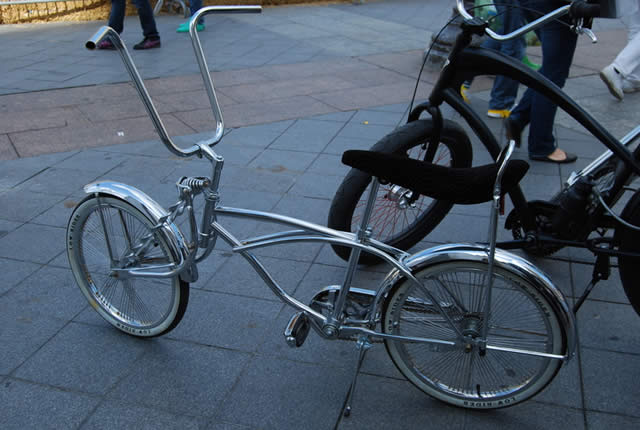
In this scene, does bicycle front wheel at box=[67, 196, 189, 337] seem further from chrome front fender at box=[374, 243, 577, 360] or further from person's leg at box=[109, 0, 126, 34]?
person's leg at box=[109, 0, 126, 34]

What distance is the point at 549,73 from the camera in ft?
14.2

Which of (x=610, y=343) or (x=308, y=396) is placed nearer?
(x=308, y=396)

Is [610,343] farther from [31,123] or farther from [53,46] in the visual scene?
[53,46]

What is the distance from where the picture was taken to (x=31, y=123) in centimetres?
547

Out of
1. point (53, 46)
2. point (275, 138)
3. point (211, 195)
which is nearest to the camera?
point (211, 195)

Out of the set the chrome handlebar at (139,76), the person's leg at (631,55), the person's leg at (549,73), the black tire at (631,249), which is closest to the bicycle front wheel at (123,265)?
the chrome handlebar at (139,76)

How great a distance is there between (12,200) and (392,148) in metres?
2.75

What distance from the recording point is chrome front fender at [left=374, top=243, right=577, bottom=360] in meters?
2.03

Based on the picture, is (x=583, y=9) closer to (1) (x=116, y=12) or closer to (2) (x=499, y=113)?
(2) (x=499, y=113)

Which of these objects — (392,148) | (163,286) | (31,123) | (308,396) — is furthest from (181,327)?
(31,123)

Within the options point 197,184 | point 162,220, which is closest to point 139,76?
point 197,184

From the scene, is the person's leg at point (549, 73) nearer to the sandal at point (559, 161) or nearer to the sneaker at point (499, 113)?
the sandal at point (559, 161)

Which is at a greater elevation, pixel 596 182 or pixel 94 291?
pixel 596 182

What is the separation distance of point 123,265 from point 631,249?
2.23 metres
